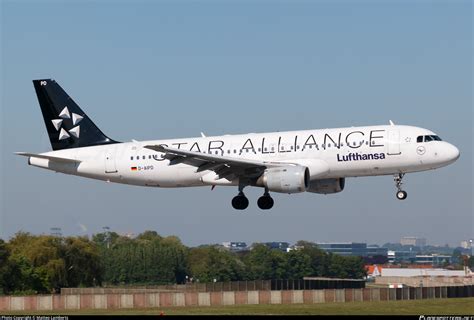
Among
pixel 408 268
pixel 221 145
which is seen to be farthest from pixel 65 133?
pixel 408 268

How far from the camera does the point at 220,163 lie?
207ft

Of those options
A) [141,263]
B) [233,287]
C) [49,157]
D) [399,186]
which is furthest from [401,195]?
[141,263]

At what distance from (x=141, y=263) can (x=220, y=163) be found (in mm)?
39124

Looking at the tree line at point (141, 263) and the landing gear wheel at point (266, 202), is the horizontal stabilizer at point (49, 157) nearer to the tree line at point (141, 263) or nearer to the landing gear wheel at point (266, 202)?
the landing gear wheel at point (266, 202)

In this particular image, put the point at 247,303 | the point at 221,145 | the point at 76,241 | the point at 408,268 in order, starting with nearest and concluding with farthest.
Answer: the point at 247,303 → the point at 221,145 → the point at 76,241 → the point at 408,268

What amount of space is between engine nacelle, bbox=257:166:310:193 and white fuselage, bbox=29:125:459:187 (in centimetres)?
96

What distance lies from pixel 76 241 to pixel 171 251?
40.8 feet

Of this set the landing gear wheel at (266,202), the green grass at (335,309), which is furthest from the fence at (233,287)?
the green grass at (335,309)

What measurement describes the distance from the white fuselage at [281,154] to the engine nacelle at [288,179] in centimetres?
96

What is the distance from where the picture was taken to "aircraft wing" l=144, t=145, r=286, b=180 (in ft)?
203

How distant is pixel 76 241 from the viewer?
310ft

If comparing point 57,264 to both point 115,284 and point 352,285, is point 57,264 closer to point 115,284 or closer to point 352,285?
point 115,284

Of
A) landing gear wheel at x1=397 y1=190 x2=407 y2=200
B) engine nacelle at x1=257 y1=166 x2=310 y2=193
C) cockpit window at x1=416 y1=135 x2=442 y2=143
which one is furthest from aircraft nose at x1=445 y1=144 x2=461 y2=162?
engine nacelle at x1=257 y1=166 x2=310 y2=193

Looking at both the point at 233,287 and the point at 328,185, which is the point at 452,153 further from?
A: the point at 233,287
